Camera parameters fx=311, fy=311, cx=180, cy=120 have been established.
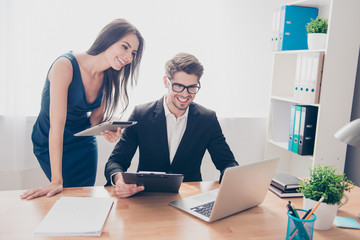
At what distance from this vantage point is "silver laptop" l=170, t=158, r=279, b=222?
1146 mm

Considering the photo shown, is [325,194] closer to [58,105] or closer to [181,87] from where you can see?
[181,87]

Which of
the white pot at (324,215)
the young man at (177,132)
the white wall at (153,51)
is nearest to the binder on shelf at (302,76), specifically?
the white wall at (153,51)

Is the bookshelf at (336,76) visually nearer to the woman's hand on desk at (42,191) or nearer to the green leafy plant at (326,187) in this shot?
the green leafy plant at (326,187)

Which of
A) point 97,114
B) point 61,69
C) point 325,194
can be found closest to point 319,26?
point 325,194

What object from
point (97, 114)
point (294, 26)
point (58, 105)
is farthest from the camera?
point (294, 26)

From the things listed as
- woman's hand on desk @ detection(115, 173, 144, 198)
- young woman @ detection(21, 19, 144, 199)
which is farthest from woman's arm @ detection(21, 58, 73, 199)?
woman's hand on desk @ detection(115, 173, 144, 198)

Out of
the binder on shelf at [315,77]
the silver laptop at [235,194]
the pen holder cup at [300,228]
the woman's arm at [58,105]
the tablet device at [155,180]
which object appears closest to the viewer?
the pen holder cup at [300,228]

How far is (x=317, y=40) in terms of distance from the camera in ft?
7.59

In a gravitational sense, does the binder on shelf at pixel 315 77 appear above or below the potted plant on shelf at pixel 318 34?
below

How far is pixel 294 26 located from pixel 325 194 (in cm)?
187

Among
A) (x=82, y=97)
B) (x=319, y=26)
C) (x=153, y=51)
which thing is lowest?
(x=82, y=97)

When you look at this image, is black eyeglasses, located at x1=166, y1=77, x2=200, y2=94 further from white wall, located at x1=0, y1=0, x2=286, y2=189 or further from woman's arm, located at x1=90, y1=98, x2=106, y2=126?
white wall, located at x1=0, y1=0, x2=286, y2=189

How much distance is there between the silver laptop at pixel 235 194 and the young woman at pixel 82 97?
0.62m

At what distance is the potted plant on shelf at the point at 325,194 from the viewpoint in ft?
3.79
